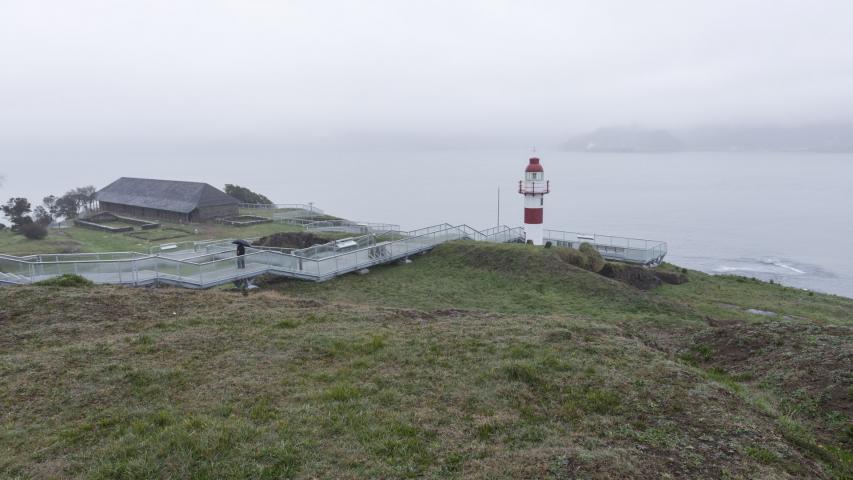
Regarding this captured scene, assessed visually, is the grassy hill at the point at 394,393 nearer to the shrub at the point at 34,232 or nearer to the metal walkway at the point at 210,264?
the metal walkway at the point at 210,264

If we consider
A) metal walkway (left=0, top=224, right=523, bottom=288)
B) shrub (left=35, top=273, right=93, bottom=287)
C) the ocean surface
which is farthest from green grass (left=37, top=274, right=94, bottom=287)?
the ocean surface

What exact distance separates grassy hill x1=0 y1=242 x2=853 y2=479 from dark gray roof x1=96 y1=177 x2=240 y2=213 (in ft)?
101

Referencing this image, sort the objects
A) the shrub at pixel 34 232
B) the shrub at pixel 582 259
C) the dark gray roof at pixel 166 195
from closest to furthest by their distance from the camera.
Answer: the shrub at pixel 582 259 → the shrub at pixel 34 232 → the dark gray roof at pixel 166 195

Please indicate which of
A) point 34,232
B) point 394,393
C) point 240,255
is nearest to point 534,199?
point 240,255

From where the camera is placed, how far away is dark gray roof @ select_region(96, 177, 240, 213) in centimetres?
4425

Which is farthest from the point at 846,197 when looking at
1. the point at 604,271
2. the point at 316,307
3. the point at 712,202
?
the point at 316,307

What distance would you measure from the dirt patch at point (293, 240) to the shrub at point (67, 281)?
1285cm

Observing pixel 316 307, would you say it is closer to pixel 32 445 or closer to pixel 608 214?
pixel 32 445

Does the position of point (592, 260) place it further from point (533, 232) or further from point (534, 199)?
point (534, 199)

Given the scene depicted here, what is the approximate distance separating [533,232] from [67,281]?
2614cm

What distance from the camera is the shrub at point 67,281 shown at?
15.5 m

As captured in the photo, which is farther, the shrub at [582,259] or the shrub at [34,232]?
the shrub at [34,232]

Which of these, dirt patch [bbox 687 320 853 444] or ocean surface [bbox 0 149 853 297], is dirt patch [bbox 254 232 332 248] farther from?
ocean surface [bbox 0 149 853 297]

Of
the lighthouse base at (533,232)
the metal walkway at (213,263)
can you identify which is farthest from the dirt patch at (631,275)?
the lighthouse base at (533,232)
